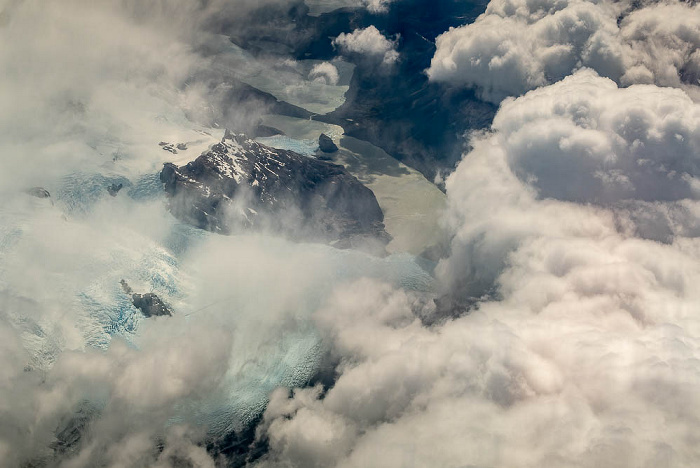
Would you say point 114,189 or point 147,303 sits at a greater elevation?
point 114,189

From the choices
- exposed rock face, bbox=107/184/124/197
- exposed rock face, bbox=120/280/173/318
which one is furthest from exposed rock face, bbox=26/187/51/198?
exposed rock face, bbox=120/280/173/318

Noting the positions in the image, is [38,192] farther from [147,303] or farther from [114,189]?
[147,303]

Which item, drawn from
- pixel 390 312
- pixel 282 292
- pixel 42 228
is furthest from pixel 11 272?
pixel 390 312

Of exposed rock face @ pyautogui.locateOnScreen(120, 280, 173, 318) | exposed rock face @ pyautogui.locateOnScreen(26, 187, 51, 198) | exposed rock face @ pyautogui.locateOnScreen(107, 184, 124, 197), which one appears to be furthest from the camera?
exposed rock face @ pyautogui.locateOnScreen(107, 184, 124, 197)

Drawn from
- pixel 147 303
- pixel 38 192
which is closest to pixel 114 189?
pixel 38 192

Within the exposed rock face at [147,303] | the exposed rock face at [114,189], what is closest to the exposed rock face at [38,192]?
the exposed rock face at [114,189]

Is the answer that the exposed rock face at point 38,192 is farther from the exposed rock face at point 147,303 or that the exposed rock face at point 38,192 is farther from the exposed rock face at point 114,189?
the exposed rock face at point 147,303

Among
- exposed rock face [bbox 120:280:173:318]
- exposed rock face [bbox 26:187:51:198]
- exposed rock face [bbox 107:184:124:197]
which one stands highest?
exposed rock face [bbox 26:187:51:198]

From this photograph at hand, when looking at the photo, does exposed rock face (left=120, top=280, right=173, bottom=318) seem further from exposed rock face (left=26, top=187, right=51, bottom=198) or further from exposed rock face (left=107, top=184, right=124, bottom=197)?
exposed rock face (left=107, top=184, right=124, bottom=197)
